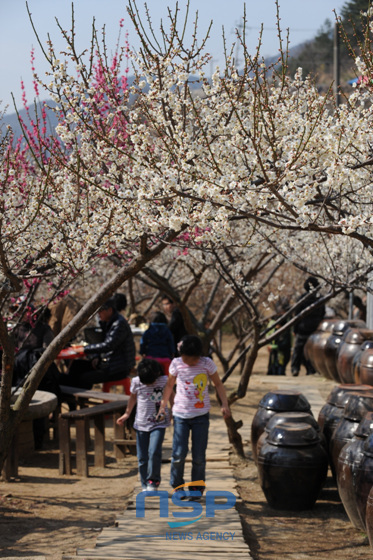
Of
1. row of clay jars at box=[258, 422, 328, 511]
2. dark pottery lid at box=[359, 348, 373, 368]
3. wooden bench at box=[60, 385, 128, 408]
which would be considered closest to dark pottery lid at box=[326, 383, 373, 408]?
row of clay jars at box=[258, 422, 328, 511]

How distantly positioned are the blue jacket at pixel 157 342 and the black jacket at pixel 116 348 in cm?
31

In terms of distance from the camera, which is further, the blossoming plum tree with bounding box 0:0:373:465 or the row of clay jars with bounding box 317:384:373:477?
the row of clay jars with bounding box 317:384:373:477

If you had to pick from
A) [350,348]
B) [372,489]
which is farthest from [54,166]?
[350,348]

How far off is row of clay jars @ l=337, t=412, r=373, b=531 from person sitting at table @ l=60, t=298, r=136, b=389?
3.75 meters

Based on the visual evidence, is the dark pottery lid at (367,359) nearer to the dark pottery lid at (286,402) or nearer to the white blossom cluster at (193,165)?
the dark pottery lid at (286,402)

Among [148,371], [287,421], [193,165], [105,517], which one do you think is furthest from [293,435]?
[193,165]

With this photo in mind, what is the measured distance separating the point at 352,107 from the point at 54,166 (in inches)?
111

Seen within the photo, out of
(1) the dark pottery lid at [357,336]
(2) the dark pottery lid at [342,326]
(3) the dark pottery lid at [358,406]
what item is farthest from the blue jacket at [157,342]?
(2) the dark pottery lid at [342,326]

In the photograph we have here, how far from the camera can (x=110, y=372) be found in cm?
871

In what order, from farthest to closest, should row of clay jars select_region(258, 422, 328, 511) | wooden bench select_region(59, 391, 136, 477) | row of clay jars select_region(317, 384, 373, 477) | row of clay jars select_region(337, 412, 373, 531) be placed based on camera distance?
1. wooden bench select_region(59, 391, 136, 477)
2. row of clay jars select_region(317, 384, 373, 477)
3. row of clay jars select_region(258, 422, 328, 511)
4. row of clay jars select_region(337, 412, 373, 531)

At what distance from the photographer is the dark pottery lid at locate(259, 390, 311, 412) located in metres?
6.88

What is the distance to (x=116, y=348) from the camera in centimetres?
862

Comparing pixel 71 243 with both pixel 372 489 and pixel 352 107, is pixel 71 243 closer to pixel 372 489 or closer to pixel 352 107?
pixel 352 107

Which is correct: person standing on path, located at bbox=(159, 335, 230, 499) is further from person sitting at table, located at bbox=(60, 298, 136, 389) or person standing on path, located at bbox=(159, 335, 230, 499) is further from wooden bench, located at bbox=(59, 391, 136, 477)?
person sitting at table, located at bbox=(60, 298, 136, 389)
